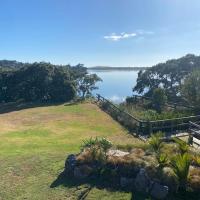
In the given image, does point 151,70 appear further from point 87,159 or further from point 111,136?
point 87,159

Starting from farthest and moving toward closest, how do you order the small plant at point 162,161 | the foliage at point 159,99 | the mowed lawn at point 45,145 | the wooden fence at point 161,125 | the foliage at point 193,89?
1. the foliage at point 159,99
2. the foliage at point 193,89
3. the wooden fence at point 161,125
4. the mowed lawn at point 45,145
5. the small plant at point 162,161

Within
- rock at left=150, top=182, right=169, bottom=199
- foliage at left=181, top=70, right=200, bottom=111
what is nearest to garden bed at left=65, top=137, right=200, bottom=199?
rock at left=150, top=182, right=169, bottom=199

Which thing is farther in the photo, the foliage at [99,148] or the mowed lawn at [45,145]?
the foliage at [99,148]

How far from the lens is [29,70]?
43531mm

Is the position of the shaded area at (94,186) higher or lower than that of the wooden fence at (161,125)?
lower

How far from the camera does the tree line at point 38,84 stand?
40406 mm

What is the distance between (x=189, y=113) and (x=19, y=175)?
14.1 metres

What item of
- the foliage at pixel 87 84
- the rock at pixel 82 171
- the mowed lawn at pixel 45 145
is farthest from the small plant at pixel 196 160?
the foliage at pixel 87 84

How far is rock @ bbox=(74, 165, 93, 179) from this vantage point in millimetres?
12328

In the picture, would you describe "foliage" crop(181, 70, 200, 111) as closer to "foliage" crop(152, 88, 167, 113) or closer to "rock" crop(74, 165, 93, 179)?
"foliage" crop(152, 88, 167, 113)

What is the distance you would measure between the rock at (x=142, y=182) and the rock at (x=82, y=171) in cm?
208

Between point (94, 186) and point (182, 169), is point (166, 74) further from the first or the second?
point (182, 169)

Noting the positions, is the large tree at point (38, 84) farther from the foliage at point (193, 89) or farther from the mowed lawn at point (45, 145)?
the foliage at point (193, 89)

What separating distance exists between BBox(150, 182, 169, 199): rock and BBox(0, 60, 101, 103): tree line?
3000 centimetres
